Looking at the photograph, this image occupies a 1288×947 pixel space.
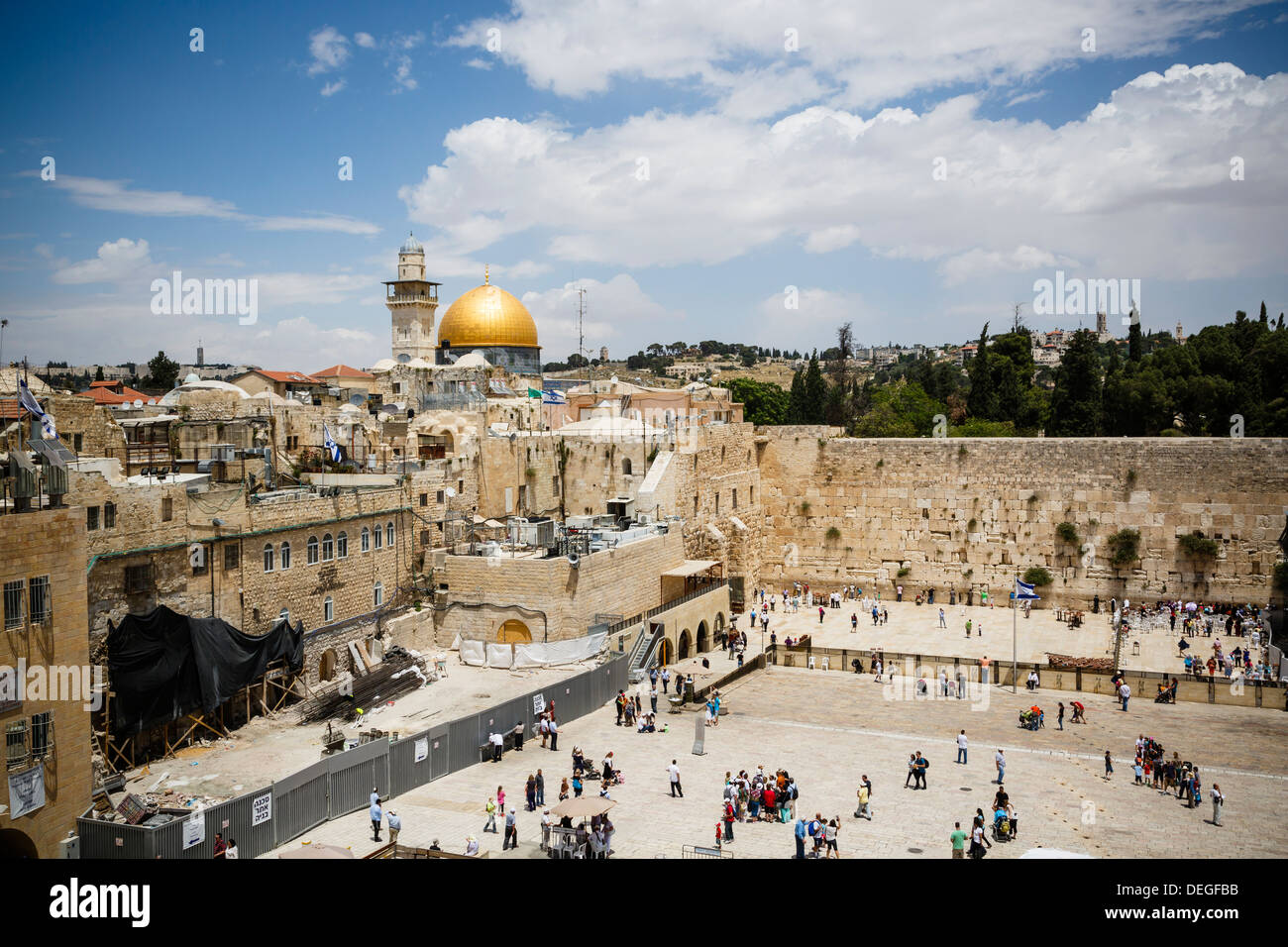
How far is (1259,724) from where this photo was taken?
2133 cm

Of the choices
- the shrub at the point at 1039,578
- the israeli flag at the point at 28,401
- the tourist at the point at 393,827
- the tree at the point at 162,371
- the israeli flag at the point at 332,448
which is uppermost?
the tree at the point at 162,371

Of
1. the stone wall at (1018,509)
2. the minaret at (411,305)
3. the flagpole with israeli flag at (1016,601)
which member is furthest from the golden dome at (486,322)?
the flagpole with israeli flag at (1016,601)

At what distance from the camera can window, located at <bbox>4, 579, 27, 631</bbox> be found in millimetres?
12953

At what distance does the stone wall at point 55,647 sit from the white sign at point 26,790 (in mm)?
71

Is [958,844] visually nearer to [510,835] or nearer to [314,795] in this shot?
[510,835]

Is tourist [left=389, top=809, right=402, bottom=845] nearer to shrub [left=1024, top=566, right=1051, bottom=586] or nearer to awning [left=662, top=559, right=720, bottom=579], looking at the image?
awning [left=662, top=559, right=720, bottom=579]

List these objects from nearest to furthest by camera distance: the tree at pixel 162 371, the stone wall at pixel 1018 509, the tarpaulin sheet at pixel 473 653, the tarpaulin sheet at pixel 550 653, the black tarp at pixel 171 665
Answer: the black tarp at pixel 171 665 → the tarpaulin sheet at pixel 550 653 → the tarpaulin sheet at pixel 473 653 → the stone wall at pixel 1018 509 → the tree at pixel 162 371

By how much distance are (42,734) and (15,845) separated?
137 centimetres

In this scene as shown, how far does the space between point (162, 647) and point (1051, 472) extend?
26264mm

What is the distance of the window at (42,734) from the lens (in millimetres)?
13016

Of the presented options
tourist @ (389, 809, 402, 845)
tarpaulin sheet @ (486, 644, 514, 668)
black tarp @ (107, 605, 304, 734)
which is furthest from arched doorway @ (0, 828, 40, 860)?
tarpaulin sheet @ (486, 644, 514, 668)

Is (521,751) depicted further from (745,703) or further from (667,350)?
(667,350)

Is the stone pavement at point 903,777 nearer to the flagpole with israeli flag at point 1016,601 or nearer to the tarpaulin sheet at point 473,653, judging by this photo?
the flagpole with israeli flag at point 1016,601
